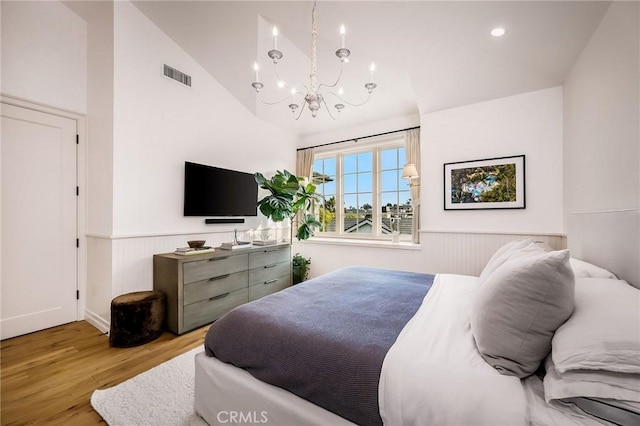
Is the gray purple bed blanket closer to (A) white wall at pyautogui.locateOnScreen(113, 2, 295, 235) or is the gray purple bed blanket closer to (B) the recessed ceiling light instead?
(A) white wall at pyautogui.locateOnScreen(113, 2, 295, 235)

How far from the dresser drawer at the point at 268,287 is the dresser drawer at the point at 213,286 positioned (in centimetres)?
18

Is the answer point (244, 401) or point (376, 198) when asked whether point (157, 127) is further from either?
point (376, 198)

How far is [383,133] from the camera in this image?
4.18 metres

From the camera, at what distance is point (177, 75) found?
319 centimetres

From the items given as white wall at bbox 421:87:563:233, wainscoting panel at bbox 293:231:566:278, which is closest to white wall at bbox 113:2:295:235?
wainscoting panel at bbox 293:231:566:278

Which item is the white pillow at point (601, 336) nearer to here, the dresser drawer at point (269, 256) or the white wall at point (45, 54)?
the dresser drawer at point (269, 256)

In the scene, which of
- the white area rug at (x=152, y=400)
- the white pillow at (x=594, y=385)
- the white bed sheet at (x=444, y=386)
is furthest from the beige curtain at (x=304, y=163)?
the white pillow at (x=594, y=385)

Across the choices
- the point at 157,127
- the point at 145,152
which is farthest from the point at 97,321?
the point at 157,127

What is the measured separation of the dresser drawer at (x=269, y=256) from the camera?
11.3 ft

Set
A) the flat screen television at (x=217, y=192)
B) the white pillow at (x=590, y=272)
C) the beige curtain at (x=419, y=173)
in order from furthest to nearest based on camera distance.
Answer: the beige curtain at (x=419, y=173), the flat screen television at (x=217, y=192), the white pillow at (x=590, y=272)

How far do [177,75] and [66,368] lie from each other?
9.91 feet

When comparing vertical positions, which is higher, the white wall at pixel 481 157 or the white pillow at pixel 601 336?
the white wall at pixel 481 157

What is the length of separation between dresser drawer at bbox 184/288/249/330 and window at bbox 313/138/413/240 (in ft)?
6.62

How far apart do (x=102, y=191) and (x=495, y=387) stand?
11.3ft
